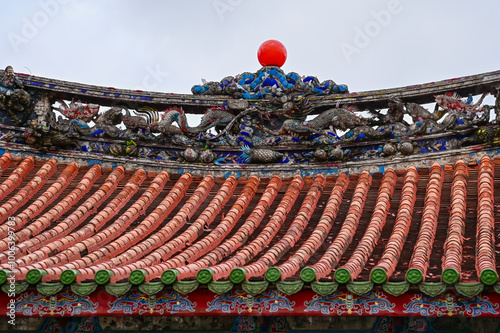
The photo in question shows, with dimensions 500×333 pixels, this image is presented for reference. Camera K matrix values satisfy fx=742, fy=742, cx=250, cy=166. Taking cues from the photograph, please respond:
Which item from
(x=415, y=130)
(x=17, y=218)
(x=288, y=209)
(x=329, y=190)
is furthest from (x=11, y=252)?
(x=415, y=130)

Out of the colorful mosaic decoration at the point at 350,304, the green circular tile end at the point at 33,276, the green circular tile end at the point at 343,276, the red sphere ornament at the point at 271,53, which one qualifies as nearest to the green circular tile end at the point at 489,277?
the colorful mosaic decoration at the point at 350,304

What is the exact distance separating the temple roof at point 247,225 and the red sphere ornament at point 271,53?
6.30 ft

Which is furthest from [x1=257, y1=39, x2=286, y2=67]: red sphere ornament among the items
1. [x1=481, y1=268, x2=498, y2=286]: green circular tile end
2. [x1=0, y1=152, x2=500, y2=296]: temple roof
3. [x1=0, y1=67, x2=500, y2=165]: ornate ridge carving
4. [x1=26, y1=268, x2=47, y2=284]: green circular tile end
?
[x1=481, y1=268, x2=498, y2=286]: green circular tile end

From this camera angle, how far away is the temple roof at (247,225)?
614 cm

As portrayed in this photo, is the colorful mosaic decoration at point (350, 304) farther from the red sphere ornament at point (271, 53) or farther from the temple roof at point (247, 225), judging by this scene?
the red sphere ornament at point (271, 53)

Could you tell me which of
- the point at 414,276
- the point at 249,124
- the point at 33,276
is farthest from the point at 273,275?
the point at 249,124

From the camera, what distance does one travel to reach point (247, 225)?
26.3ft

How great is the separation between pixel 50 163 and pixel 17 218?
5.86 feet

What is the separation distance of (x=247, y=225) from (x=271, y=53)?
134 inches

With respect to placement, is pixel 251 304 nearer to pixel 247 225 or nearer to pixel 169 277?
pixel 169 277

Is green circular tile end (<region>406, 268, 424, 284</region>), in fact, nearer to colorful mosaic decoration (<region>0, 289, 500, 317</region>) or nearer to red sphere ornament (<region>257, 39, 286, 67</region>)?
colorful mosaic decoration (<region>0, 289, 500, 317</region>)

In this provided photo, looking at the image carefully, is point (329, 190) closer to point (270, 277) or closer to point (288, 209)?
point (288, 209)

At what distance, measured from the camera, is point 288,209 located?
852 centimetres

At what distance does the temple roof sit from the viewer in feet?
20.1
